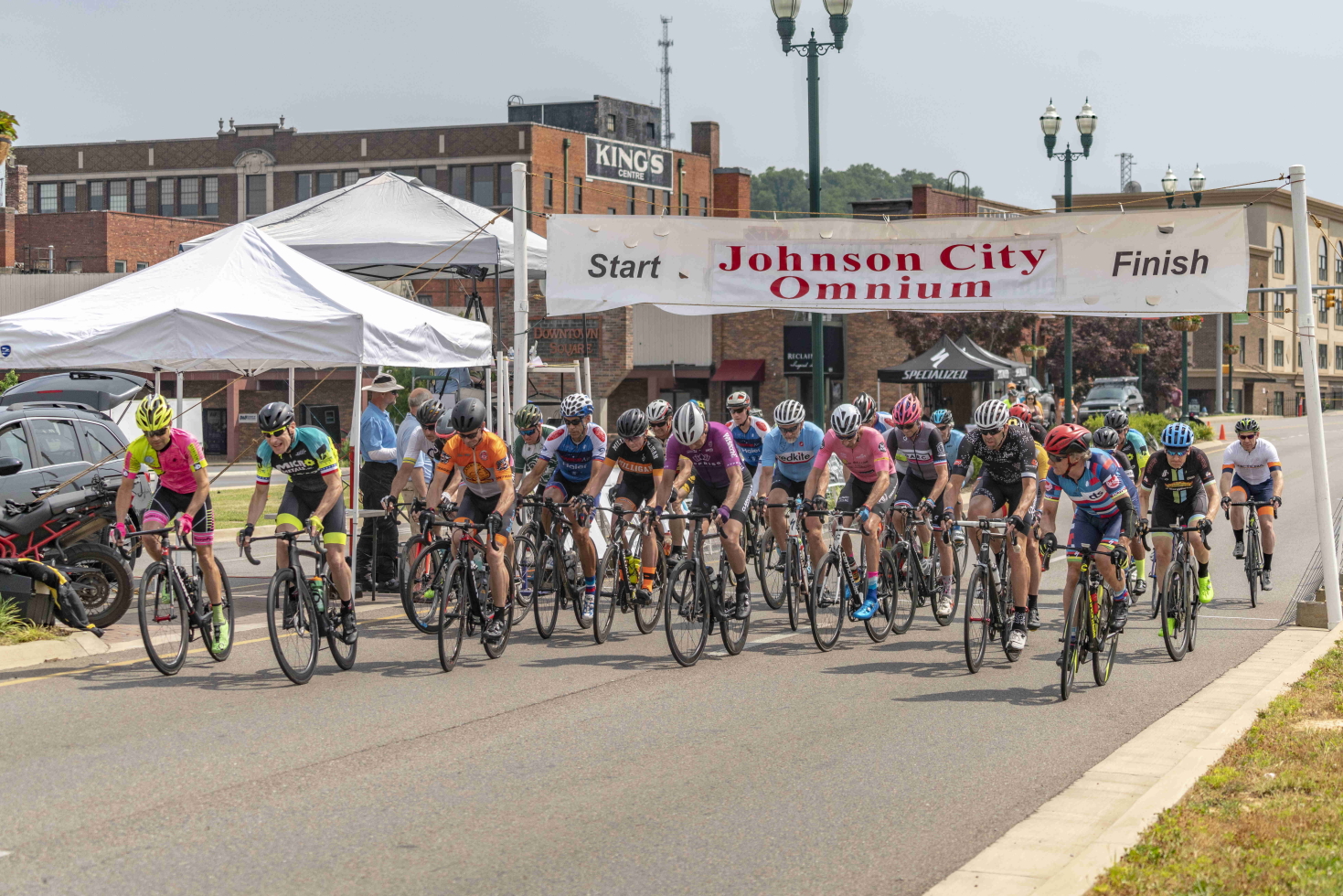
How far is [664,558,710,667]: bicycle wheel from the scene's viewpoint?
1066 centimetres

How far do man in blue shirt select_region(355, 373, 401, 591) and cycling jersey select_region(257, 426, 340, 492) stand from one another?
397cm

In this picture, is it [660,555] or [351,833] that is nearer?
[351,833]

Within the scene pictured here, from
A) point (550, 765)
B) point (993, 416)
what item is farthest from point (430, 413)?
point (550, 765)

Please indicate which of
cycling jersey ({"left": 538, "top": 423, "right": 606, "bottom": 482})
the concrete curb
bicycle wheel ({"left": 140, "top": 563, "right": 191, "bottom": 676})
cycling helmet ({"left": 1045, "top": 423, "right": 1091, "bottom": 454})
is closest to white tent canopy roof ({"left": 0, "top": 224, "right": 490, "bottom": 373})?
cycling jersey ({"left": 538, "top": 423, "right": 606, "bottom": 482})

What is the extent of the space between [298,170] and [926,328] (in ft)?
130

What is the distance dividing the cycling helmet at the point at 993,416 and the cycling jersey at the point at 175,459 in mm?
5772

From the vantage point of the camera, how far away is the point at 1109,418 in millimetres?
16141

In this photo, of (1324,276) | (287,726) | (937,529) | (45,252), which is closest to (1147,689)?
(937,529)

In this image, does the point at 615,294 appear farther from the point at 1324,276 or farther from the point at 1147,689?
the point at 1324,276

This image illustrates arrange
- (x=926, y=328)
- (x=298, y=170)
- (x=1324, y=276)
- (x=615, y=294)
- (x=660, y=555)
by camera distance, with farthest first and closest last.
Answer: (x=1324, y=276), (x=298, y=170), (x=926, y=328), (x=615, y=294), (x=660, y=555)

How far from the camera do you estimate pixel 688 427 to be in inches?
462

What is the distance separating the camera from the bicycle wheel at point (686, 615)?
35.0 ft

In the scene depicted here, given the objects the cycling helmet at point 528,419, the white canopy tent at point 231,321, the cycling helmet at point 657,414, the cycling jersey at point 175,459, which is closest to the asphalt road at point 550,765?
the cycling jersey at point 175,459

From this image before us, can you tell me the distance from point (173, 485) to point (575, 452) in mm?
3370
